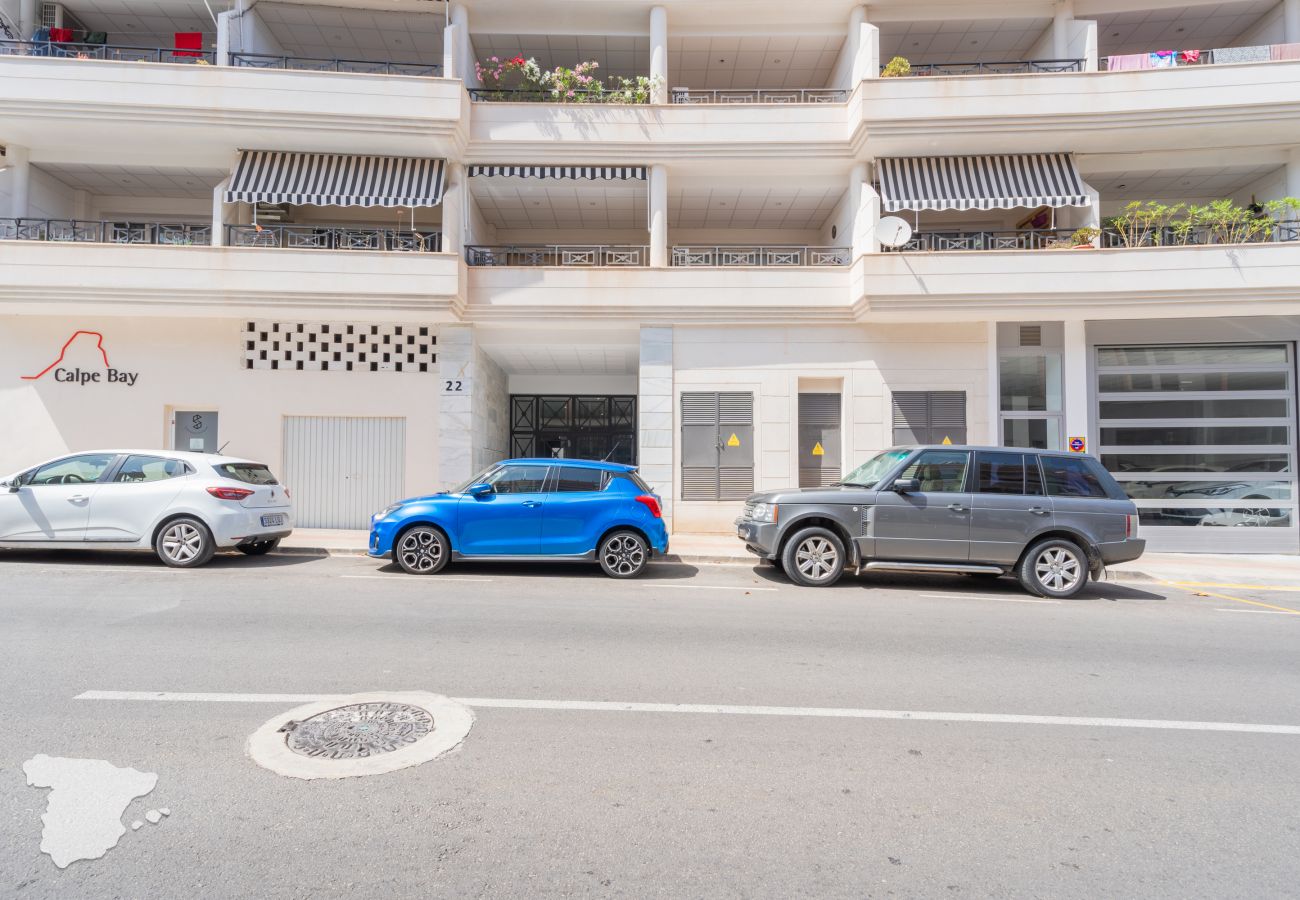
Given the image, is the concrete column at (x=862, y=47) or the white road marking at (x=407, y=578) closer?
the white road marking at (x=407, y=578)

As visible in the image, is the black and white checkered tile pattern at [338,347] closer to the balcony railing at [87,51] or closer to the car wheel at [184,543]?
the balcony railing at [87,51]

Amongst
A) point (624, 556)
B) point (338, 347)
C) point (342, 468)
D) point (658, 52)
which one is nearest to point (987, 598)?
point (624, 556)

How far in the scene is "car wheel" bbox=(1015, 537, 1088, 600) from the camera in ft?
28.3

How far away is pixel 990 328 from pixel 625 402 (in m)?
A: 9.16

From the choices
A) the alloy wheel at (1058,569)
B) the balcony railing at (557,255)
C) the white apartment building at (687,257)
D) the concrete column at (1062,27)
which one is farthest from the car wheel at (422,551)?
the concrete column at (1062,27)

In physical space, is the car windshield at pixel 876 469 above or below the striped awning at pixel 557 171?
below

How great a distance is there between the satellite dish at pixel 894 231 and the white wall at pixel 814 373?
1.88m

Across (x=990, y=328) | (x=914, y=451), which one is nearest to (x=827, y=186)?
(x=990, y=328)

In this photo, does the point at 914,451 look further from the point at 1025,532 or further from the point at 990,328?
the point at 990,328

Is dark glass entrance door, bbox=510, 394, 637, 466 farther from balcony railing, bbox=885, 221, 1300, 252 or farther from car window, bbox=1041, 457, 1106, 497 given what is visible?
car window, bbox=1041, 457, 1106, 497

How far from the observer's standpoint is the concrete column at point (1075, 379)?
13.6 metres

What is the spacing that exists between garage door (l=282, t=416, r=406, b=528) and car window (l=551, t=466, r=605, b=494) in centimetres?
622

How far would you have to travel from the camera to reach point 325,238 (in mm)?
13750

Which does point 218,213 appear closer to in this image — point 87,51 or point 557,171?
point 87,51
